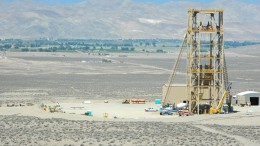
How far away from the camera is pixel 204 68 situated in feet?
154

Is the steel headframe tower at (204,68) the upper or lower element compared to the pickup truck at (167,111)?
upper

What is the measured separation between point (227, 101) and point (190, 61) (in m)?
3.96

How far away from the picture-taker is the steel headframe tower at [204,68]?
45781 mm

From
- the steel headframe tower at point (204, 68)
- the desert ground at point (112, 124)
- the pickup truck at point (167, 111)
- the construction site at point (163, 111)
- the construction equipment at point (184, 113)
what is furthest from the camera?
the steel headframe tower at point (204, 68)

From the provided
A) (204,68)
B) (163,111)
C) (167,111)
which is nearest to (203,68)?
(204,68)

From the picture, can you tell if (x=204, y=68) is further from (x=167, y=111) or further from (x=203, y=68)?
(x=167, y=111)

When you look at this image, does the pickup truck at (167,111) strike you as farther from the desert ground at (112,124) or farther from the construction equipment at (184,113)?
the construction equipment at (184,113)

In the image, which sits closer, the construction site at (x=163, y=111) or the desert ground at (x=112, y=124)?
the desert ground at (x=112, y=124)

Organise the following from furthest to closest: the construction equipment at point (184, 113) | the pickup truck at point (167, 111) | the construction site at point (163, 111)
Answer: the pickup truck at point (167, 111) < the construction equipment at point (184, 113) < the construction site at point (163, 111)

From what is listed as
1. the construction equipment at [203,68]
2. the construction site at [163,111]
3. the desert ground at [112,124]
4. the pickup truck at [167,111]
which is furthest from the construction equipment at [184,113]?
the construction equipment at [203,68]

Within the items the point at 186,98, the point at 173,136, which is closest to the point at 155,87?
the point at 186,98

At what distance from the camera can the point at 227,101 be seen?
46406 millimetres

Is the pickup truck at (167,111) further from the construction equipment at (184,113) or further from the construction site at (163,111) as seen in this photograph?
the construction equipment at (184,113)

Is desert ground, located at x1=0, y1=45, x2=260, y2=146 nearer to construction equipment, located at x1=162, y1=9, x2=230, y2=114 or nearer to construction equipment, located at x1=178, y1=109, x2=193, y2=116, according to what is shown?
construction equipment, located at x1=178, y1=109, x2=193, y2=116
